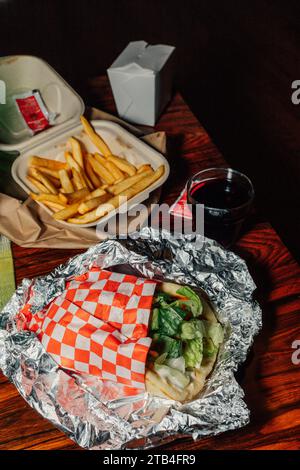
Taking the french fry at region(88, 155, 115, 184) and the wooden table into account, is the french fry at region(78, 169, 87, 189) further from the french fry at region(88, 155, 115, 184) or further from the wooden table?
the wooden table

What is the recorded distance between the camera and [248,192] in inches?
56.1

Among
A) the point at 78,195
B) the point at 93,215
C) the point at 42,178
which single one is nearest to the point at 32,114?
the point at 42,178

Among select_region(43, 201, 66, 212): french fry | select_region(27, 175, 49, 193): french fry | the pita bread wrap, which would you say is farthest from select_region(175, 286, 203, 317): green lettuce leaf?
select_region(27, 175, 49, 193): french fry

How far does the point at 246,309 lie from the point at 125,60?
1.14 meters

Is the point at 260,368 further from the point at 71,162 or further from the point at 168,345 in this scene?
the point at 71,162

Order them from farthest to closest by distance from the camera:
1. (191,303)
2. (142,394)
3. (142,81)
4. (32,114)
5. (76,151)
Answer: (32,114) < (142,81) < (76,151) < (191,303) < (142,394)

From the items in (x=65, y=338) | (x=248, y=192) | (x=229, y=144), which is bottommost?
(x=229, y=144)

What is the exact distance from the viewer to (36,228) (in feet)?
5.01

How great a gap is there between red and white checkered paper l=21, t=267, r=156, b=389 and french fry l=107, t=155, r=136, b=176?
486mm

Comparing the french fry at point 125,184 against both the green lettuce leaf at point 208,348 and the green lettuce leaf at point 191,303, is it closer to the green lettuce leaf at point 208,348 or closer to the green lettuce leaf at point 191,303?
the green lettuce leaf at point 191,303

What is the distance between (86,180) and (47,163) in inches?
5.6

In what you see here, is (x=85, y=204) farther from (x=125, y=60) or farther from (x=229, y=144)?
(x=229, y=144)

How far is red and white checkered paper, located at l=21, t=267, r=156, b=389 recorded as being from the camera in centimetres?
108
